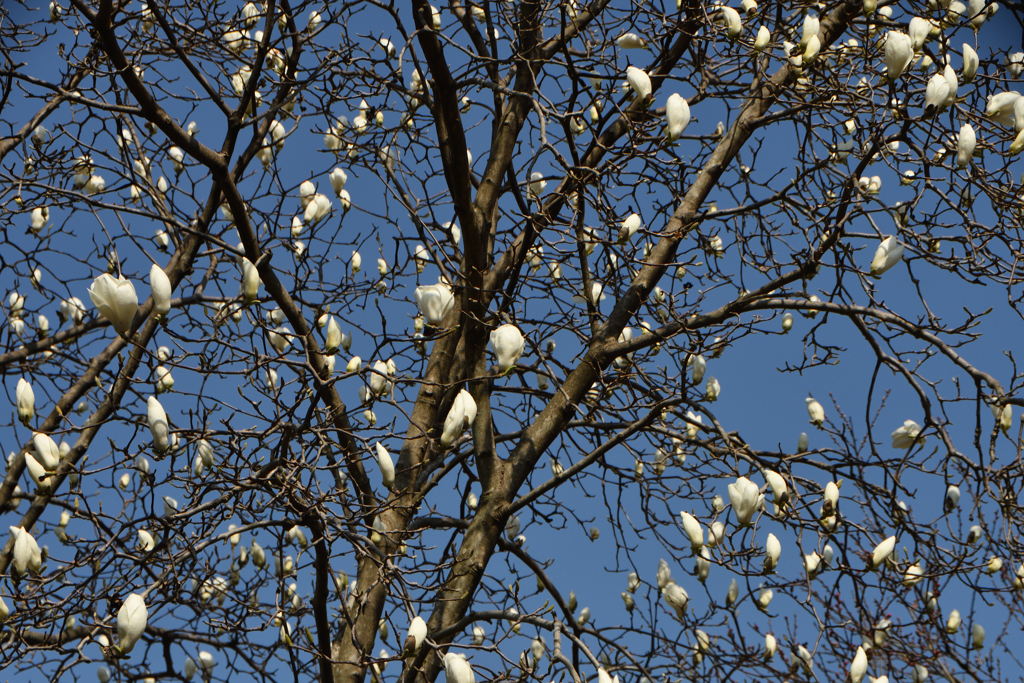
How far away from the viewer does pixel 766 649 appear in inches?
130

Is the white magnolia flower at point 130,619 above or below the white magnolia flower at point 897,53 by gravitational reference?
below

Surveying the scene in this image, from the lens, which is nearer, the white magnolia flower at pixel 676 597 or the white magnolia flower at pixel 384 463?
the white magnolia flower at pixel 384 463

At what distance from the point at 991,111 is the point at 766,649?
2.07 metres

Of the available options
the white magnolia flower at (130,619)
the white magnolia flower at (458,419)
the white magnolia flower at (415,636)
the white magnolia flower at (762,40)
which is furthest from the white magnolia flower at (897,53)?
the white magnolia flower at (130,619)

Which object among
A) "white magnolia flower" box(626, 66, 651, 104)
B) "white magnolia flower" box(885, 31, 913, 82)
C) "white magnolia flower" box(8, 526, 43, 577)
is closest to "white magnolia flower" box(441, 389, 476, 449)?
"white magnolia flower" box(626, 66, 651, 104)

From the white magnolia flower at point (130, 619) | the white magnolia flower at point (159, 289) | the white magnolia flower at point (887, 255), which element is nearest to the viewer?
the white magnolia flower at point (130, 619)

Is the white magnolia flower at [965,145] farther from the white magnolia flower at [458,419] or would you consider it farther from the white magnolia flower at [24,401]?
the white magnolia flower at [24,401]

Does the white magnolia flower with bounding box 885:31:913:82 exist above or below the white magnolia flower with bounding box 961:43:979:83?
below

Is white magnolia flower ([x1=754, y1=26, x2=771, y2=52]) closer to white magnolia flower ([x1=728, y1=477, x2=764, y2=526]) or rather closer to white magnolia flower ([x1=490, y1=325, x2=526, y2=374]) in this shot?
white magnolia flower ([x1=490, y1=325, x2=526, y2=374])

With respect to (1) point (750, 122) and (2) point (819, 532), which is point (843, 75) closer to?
(1) point (750, 122)

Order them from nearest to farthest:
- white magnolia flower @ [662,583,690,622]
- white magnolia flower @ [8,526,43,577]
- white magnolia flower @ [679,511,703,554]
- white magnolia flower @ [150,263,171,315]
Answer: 1. white magnolia flower @ [150,263,171,315]
2. white magnolia flower @ [8,526,43,577]
3. white magnolia flower @ [679,511,703,554]
4. white magnolia flower @ [662,583,690,622]

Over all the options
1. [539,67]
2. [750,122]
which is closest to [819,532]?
[750,122]

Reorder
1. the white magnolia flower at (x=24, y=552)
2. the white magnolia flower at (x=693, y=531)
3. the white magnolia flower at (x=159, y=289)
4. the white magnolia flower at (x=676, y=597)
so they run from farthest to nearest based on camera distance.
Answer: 1. the white magnolia flower at (x=676, y=597)
2. the white magnolia flower at (x=693, y=531)
3. the white magnolia flower at (x=24, y=552)
4. the white magnolia flower at (x=159, y=289)

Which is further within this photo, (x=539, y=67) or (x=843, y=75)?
(x=843, y=75)
